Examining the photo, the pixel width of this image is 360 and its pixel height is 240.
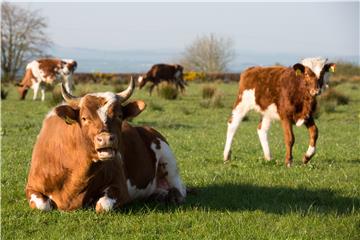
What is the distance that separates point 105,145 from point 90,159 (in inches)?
22.5

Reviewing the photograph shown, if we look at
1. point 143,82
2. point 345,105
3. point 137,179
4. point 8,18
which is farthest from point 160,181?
point 8,18

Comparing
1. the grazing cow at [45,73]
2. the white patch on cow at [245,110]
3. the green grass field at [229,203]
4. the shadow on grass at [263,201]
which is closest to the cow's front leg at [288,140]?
the green grass field at [229,203]

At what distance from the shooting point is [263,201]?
733cm

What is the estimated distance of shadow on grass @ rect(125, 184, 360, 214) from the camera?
6.88m

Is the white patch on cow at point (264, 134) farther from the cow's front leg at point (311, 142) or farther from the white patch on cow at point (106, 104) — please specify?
the white patch on cow at point (106, 104)

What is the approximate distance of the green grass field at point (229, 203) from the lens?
19.2 ft

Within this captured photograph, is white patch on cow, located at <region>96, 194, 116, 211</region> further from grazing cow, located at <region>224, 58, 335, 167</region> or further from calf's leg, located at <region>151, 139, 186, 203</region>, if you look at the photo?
grazing cow, located at <region>224, 58, 335, 167</region>

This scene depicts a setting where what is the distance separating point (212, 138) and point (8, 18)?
50.4 m

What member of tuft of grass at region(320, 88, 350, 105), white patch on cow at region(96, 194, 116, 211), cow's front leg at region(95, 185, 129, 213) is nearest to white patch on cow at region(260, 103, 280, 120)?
cow's front leg at region(95, 185, 129, 213)

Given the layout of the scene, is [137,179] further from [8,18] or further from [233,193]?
[8,18]

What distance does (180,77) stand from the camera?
131 feet

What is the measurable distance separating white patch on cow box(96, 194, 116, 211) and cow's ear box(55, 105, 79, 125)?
0.95 meters

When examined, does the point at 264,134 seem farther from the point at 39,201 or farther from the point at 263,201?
the point at 39,201

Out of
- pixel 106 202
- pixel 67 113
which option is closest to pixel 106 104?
pixel 67 113
